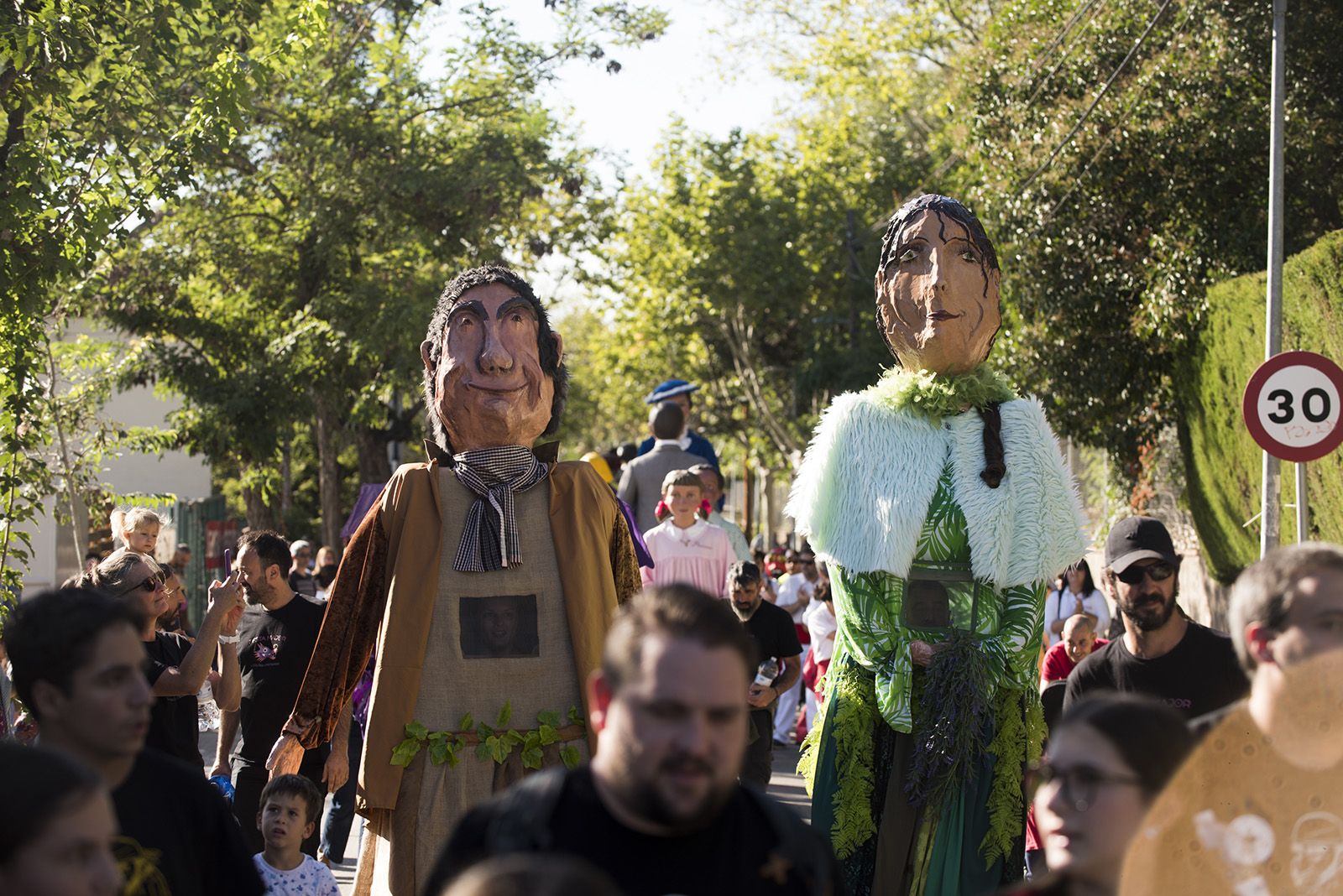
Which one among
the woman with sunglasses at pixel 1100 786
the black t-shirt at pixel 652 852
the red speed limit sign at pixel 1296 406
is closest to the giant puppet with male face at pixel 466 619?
the black t-shirt at pixel 652 852

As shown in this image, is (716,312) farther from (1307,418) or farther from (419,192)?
(1307,418)

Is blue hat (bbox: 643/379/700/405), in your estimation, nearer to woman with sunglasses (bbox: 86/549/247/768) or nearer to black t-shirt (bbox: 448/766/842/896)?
woman with sunglasses (bbox: 86/549/247/768)

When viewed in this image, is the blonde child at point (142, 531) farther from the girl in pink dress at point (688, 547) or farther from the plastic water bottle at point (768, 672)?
the plastic water bottle at point (768, 672)

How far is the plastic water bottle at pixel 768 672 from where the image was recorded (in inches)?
357

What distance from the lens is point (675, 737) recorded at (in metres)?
2.88

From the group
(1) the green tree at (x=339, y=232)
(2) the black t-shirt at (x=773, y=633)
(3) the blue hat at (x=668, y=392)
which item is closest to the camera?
(2) the black t-shirt at (x=773, y=633)

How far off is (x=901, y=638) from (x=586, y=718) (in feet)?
3.76

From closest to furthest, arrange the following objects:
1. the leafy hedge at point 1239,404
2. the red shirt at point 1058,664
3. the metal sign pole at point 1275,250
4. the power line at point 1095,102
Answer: the red shirt at point 1058,664 → the metal sign pole at point 1275,250 → the leafy hedge at point 1239,404 → the power line at point 1095,102

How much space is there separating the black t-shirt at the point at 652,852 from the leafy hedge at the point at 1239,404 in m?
11.5

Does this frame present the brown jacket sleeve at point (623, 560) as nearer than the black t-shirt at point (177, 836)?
No

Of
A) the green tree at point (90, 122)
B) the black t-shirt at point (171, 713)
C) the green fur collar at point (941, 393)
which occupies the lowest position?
the black t-shirt at point (171, 713)

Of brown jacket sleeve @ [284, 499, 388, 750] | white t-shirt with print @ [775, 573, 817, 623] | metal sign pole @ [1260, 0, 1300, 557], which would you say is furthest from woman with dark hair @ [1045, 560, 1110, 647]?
brown jacket sleeve @ [284, 499, 388, 750]

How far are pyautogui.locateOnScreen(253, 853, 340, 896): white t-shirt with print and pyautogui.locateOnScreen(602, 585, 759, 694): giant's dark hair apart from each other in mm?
3471

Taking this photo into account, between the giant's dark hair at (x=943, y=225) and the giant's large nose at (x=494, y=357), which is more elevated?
the giant's dark hair at (x=943, y=225)
